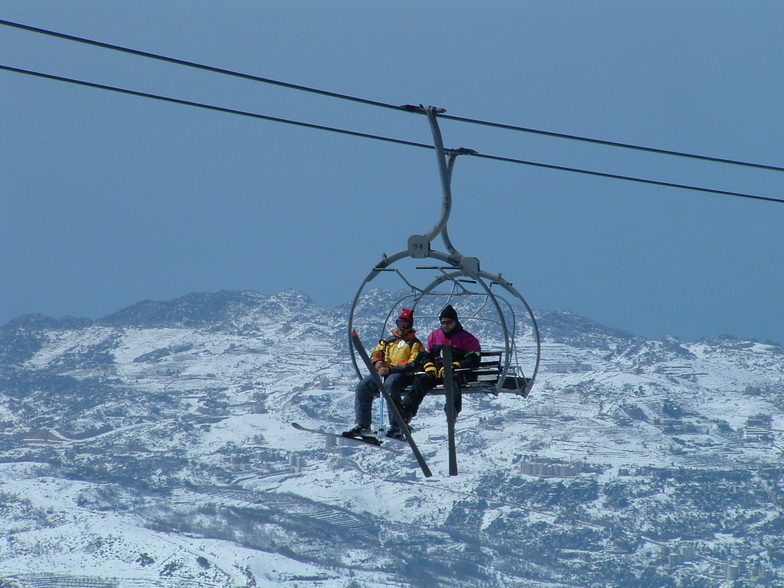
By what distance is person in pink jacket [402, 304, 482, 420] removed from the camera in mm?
19391

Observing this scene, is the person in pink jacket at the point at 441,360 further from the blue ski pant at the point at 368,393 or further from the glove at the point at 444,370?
the blue ski pant at the point at 368,393

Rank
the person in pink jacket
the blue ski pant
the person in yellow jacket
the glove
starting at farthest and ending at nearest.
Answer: the blue ski pant
the person in yellow jacket
the person in pink jacket
the glove

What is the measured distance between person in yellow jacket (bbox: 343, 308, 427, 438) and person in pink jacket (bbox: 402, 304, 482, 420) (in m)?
0.17

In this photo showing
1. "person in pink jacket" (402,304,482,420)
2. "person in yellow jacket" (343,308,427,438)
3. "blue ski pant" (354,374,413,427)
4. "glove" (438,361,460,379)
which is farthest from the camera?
"blue ski pant" (354,374,413,427)

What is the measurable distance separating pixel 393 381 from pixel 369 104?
5.27m

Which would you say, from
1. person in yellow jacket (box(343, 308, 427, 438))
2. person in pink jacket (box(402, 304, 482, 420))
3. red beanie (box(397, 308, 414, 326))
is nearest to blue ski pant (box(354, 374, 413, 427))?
person in yellow jacket (box(343, 308, 427, 438))

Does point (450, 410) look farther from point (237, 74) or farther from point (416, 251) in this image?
point (237, 74)

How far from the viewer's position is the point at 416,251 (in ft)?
54.5

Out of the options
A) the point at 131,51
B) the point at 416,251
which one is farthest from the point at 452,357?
the point at 131,51

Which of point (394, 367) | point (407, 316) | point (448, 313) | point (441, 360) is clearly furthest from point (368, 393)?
point (448, 313)

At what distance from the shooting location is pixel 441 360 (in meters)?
19.7

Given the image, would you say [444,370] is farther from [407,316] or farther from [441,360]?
[407,316]

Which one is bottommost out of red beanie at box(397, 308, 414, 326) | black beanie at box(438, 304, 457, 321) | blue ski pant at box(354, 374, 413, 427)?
blue ski pant at box(354, 374, 413, 427)

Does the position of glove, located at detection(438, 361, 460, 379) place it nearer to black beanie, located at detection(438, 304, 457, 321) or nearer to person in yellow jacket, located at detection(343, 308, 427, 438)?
person in yellow jacket, located at detection(343, 308, 427, 438)
